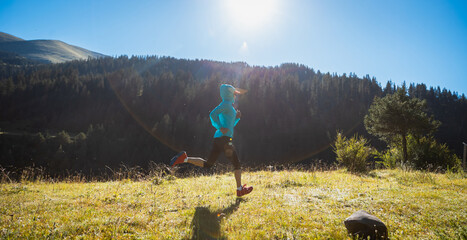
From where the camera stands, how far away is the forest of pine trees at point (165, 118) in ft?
237

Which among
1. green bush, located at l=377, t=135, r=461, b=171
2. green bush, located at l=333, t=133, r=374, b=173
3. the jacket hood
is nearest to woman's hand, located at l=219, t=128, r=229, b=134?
the jacket hood

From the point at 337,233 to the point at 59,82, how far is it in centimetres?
14375

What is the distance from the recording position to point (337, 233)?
2.97 metres

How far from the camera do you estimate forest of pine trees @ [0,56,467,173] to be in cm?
7219

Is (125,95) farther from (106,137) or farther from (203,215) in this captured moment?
(203,215)

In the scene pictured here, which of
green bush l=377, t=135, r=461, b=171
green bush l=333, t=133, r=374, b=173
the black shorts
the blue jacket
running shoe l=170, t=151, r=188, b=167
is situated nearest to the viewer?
running shoe l=170, t=151, r=188, b=167

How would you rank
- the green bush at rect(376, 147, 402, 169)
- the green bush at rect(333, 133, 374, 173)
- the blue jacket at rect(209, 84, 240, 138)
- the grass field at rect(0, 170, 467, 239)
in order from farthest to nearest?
the green bush at rect(376, 147, 402, 169)
the green bush at rect(333, 133, 374, 173)
the blue jacket at rect(209, 84, 240, 138)
the grass field at rect(0, 170, 467, 239)

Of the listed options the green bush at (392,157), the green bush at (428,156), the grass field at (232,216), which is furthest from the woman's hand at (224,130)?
the green bush at (392,157)

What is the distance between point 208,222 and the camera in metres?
3.54

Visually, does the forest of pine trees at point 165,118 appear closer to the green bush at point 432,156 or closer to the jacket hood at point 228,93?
the green bush at point 432,156

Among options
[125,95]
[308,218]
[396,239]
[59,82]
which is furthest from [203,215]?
[59,82]

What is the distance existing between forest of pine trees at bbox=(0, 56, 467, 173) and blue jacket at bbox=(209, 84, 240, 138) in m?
65.6

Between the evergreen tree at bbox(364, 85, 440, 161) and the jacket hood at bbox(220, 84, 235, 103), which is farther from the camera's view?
the evergreen tree at bbox(364, 85, 440, 161)

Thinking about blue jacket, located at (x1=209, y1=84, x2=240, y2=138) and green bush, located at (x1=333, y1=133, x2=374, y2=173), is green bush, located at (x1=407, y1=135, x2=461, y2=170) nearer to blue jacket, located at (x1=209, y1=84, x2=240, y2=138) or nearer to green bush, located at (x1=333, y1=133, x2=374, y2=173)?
green bush, located at (x1=333, y1=133, x2=374, y2=173)
